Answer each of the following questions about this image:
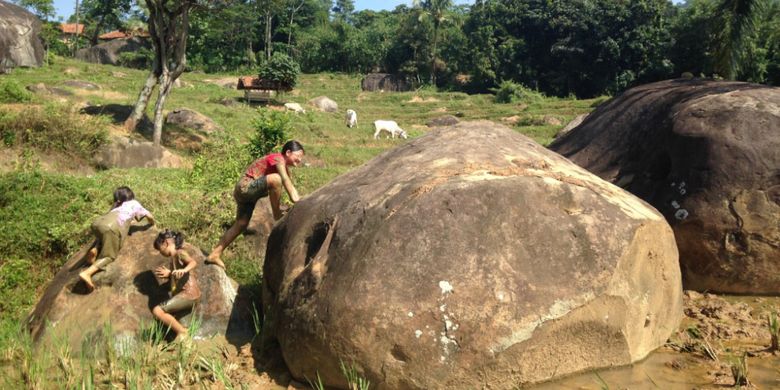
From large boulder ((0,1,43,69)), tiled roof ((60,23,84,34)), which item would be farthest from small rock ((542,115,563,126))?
tiled roof ((60,23,84,34))

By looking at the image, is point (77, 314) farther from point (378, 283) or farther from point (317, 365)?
point (378, 283)

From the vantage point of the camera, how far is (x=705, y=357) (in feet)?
14.6

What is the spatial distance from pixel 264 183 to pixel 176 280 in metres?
1.21

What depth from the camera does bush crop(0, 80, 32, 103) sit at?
1469 centimetres

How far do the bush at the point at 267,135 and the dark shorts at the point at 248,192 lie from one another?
6520 millimetres

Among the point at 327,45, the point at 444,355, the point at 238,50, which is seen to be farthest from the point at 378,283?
the point at 327,45

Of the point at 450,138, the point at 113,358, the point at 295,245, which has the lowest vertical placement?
the point at 113,358

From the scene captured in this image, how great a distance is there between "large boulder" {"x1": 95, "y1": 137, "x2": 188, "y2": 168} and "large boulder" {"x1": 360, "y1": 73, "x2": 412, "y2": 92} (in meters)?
31.5

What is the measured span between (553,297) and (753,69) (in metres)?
32.6

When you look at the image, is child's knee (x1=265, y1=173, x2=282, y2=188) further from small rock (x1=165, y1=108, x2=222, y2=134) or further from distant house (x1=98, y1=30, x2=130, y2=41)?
distant house (x1=98, y1=30, x2=130, y2=41)

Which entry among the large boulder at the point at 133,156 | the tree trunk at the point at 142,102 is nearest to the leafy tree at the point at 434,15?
the tree trunk at the point at 142,102

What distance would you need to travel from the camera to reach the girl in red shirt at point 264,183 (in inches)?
227

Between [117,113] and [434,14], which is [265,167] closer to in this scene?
[117,113]

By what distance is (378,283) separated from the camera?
390cm
